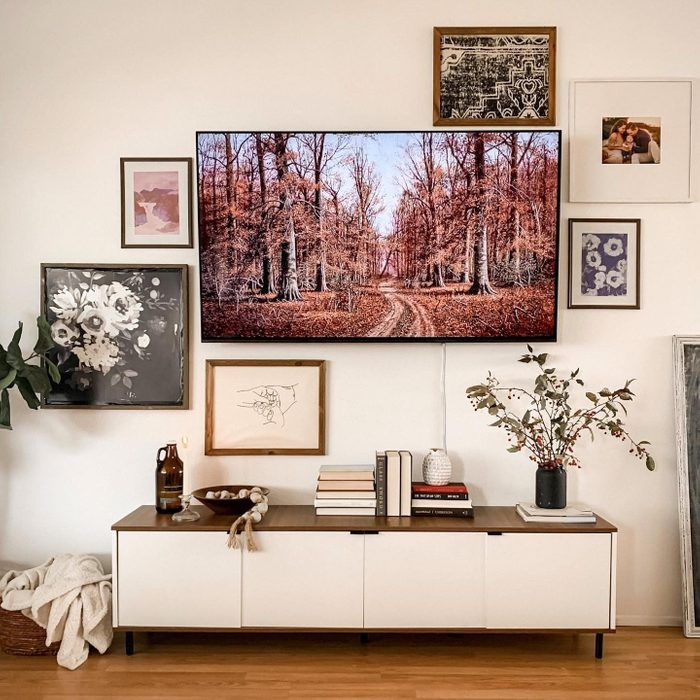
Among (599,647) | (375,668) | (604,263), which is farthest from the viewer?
(604,263)

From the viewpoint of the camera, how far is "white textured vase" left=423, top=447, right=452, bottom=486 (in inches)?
123

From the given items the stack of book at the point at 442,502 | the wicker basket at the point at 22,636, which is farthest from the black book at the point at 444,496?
the wicker basket at the point at 22,636

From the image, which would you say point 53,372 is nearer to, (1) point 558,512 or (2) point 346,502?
(2) point 346,502

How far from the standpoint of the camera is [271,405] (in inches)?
129

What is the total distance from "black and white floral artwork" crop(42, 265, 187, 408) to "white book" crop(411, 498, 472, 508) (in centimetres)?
111

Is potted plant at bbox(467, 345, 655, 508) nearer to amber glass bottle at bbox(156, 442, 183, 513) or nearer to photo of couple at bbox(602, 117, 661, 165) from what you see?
photo of couple at bbox(602, 117, 661, 165)

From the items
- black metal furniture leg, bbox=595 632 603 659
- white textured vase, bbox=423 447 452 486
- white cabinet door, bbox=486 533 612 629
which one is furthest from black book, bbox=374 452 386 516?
black metal furniture leg, bbox=595 632 603 659

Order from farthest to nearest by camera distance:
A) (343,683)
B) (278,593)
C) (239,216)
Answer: (239,216) < (278,593) < (343,683)

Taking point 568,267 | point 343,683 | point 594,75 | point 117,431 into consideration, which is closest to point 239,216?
point 117,431

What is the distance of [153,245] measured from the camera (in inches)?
129

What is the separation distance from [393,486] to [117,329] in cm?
138

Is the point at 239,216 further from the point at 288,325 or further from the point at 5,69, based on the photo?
the point at 5,69

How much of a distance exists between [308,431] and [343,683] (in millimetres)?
1038

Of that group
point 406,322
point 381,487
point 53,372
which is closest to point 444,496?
point 381,487
